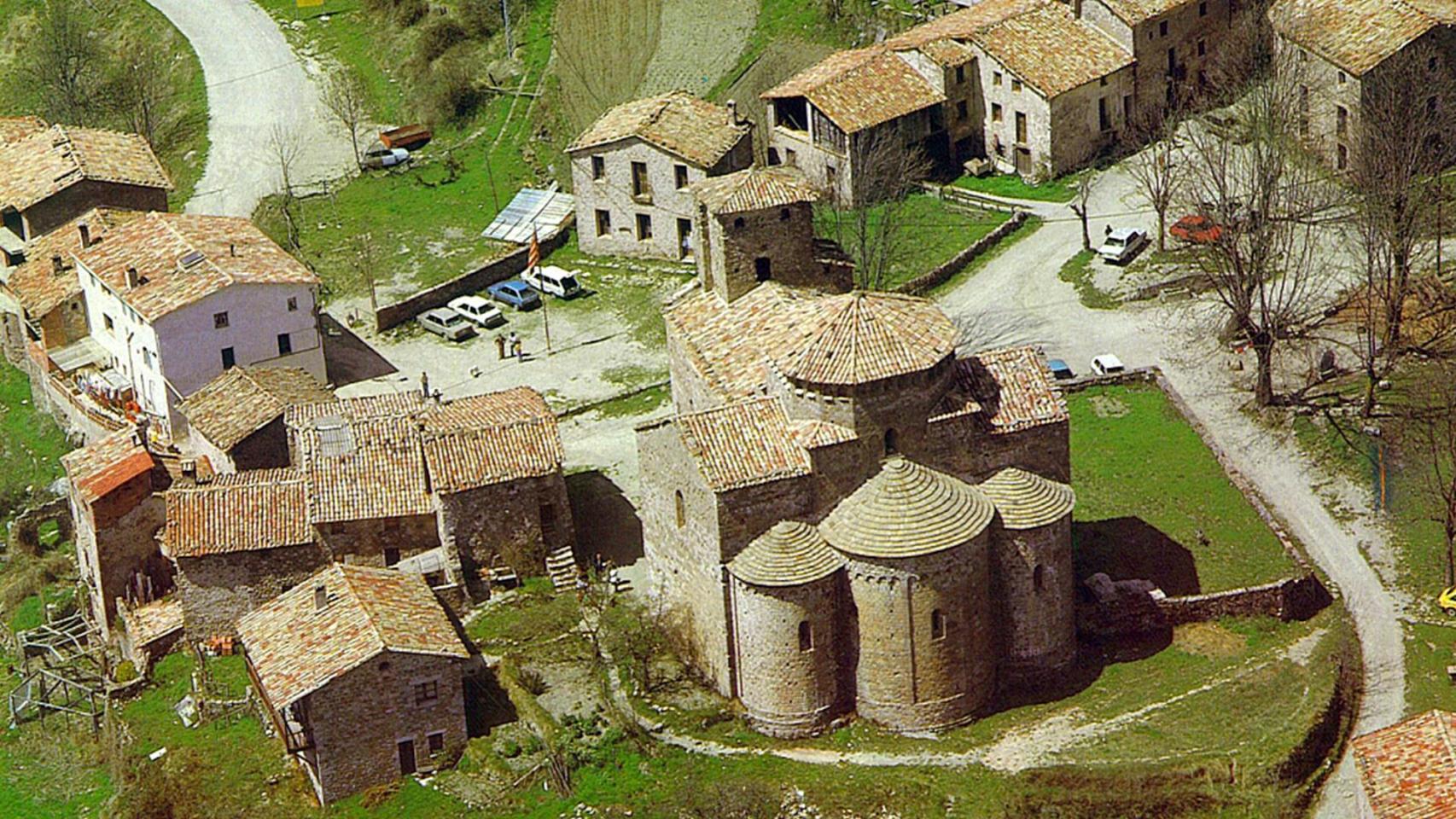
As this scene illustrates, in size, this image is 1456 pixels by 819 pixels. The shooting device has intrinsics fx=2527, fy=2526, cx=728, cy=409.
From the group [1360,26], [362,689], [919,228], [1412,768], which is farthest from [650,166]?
[1412,768]

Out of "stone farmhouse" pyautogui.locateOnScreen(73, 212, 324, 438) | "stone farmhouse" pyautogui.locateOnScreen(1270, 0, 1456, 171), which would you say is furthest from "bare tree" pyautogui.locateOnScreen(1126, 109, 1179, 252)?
"stone farmhouse" pyautogui.locateOnScreen(73, 212, 324, 438)

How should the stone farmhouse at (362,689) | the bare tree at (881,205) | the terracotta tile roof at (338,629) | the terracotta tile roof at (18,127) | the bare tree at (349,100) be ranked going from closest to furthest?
1. the stone farmhouse at (362,689)
2. the terracotta tile roof at (338,629)
3. the bare tree at (881,205)
4. the terracotta tile roof at (18,127)
5. the bare tree at (349,100)

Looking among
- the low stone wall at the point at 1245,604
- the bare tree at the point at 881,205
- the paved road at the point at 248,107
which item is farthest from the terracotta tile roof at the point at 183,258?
the low stone wall at the point at 1245,604

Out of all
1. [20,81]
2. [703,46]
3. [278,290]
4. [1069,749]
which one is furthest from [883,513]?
[20,81]

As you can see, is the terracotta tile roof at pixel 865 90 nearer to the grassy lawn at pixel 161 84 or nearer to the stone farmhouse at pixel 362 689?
the grassy lawn at pixel 161 84

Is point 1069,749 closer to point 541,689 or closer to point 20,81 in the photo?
point 541,689

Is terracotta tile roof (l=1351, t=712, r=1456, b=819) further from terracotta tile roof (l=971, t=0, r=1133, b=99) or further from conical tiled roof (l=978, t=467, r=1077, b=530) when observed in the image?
terracotta tile roof (l=971, t=0, r=1133, b=99)
